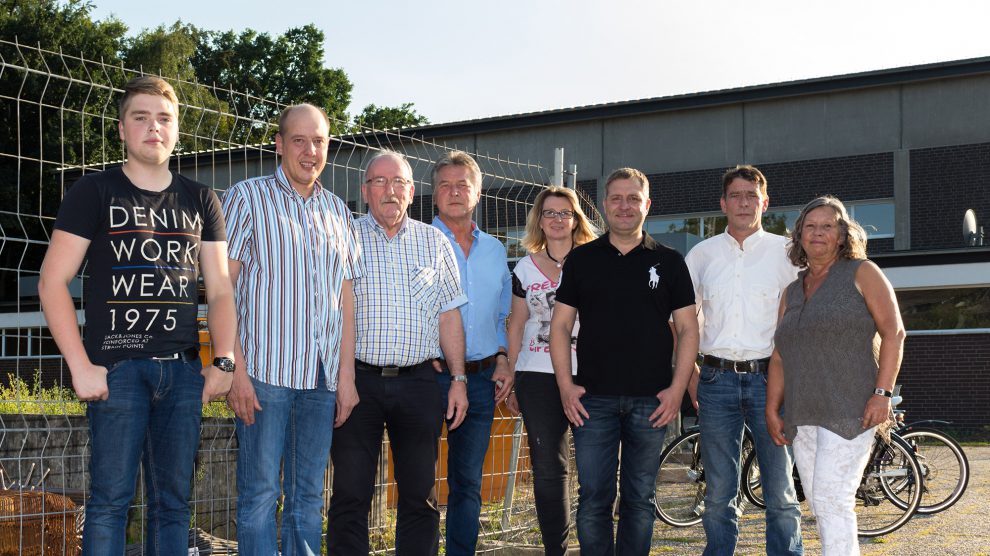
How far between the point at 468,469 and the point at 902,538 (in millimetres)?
3849

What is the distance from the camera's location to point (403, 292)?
14.3ft

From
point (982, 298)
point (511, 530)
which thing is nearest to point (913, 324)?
point (982, 298)

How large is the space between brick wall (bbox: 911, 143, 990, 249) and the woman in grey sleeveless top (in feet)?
64.0

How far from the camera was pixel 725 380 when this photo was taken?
185 inches

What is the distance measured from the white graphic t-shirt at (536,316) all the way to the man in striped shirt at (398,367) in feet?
1.37

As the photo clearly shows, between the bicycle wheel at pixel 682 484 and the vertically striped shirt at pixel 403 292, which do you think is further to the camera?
the bicycle wheel at pixel 682 484

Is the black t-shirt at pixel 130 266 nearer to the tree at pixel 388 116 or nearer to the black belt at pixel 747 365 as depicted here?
the black belt at pixel 747 365

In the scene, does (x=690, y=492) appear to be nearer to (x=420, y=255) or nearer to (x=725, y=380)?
(x=725, y=380)

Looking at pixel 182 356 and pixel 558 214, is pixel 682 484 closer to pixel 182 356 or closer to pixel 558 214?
pixel 558 214

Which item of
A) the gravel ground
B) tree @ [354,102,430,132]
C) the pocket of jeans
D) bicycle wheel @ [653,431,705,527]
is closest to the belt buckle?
the pocket of jeans

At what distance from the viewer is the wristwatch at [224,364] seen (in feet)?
11.9

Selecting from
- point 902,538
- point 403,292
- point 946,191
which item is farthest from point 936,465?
point 946,191

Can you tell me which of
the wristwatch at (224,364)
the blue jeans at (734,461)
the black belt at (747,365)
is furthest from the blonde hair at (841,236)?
the wristwatch at (224,364)

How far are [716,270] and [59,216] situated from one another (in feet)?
9.74
